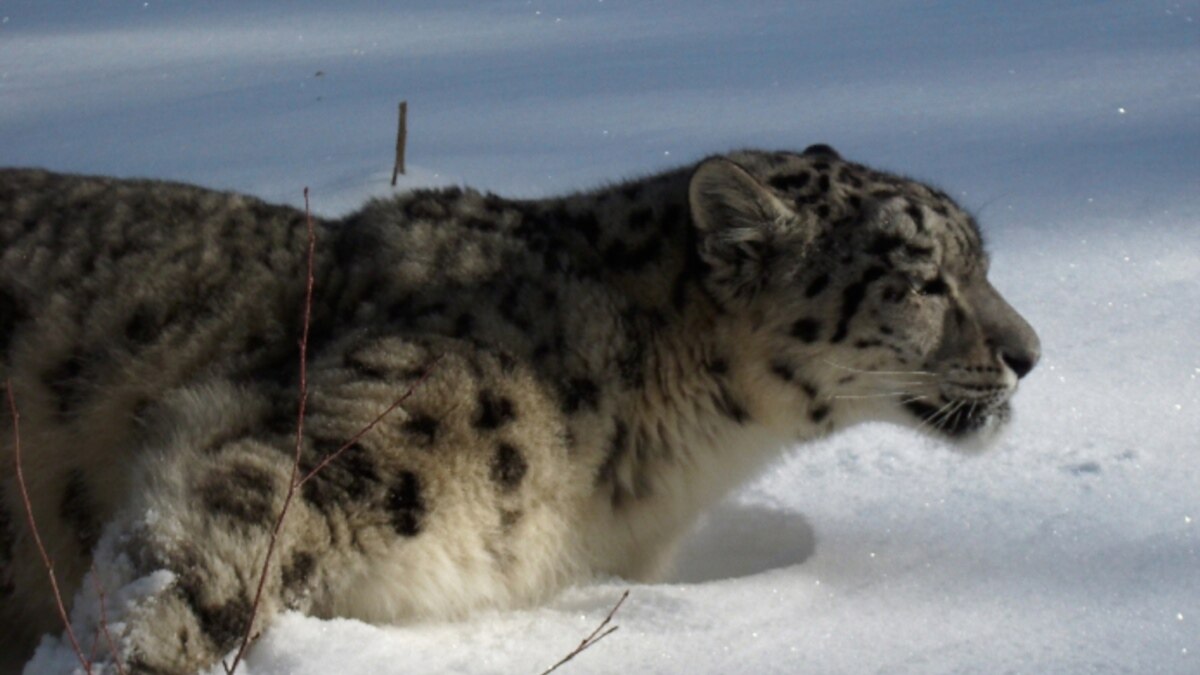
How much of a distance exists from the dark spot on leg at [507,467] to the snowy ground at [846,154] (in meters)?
0.35

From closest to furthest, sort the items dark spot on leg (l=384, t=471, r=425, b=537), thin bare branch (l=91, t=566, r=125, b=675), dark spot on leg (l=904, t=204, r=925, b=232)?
thin bare branch (l=91, t=566, r=125, b=675), dark spot on leg (l=384, t=471, r=425, b=537), dark spot on leg (l=904, t=204, r=925, b=232)

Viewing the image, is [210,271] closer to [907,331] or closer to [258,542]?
[258,542]

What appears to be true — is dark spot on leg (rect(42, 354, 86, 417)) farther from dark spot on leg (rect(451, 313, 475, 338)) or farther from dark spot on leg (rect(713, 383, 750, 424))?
dark spot on leg (rect(713, 383, 750, 424))

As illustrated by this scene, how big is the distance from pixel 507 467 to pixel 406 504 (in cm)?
30

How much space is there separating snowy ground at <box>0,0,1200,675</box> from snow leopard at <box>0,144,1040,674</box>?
26 centimetres

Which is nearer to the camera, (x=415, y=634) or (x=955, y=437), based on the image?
(x=415, y=634)

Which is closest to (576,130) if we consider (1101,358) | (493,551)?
(1101,358)

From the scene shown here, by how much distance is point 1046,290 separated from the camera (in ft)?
19.3

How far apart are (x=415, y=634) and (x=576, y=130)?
4751 millimetres

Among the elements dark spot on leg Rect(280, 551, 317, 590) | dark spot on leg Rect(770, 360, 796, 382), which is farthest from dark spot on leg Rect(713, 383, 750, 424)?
dark spot on leg Rect(280, 551, 317, 590)

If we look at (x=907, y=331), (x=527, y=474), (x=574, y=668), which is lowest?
(x=574, y=668)

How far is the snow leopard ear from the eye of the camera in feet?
13.1

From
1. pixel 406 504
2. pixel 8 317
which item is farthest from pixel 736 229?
pixel 8 317

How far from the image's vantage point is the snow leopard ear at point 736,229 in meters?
4.00
